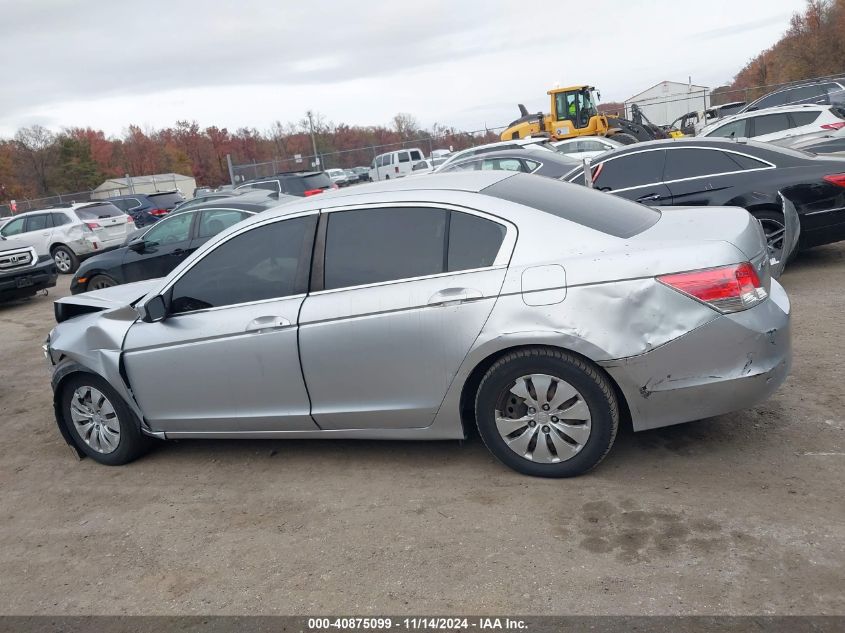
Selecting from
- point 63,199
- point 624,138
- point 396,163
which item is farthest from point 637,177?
point 63,199

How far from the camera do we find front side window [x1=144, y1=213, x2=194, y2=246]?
35.1 ft

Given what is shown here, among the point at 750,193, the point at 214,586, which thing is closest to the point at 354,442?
the point at 214,586

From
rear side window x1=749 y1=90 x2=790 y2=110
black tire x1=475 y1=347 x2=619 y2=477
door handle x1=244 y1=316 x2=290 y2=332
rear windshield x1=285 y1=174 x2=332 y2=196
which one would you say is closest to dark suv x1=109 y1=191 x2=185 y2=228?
rear windshield x1=285 y1=174 x2=332 y2=196

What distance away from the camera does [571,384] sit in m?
3.94

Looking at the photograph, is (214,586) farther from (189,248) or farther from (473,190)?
(189,248)

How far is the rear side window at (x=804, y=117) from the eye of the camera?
16.4 metres

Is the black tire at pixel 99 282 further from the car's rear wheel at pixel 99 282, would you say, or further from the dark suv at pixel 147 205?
the dark suv at pixel 147 205

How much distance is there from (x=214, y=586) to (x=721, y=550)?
2.34 meters

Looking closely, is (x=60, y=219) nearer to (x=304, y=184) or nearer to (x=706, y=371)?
(x=304, y=184)

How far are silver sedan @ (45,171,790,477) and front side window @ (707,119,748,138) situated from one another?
14586mm

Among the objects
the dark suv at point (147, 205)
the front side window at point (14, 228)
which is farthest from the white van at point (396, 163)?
the front side window at point (14, 228)

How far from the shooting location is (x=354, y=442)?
16.9 feet

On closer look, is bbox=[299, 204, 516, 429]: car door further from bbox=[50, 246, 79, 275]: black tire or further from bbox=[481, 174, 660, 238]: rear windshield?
bbox=[50, 246, 79, 275]: black tire

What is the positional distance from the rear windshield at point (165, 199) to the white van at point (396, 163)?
1150cm
